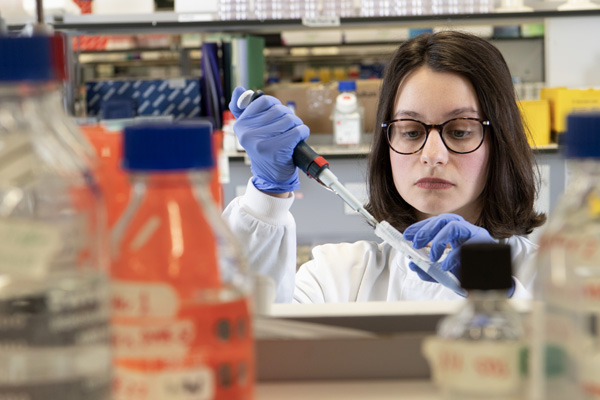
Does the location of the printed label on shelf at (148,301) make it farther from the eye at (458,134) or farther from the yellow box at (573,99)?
the yellow box at (573,99)

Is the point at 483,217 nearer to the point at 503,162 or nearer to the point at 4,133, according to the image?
the point at 503,162

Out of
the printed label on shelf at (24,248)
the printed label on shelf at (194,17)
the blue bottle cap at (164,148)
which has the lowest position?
the printed label on shelf at (24,248)

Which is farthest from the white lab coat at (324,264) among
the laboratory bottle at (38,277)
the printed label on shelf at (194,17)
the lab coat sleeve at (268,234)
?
the printed label on shelf at (194,17)

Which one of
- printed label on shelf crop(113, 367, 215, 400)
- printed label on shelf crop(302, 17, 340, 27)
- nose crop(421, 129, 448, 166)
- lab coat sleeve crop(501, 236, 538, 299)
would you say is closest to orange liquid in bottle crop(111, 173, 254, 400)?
printed label on shelf crop(113, 367, 215, 400)

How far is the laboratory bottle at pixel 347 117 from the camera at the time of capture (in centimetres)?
341

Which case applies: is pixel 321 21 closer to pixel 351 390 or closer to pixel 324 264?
pixel 324 264

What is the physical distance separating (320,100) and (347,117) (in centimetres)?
27

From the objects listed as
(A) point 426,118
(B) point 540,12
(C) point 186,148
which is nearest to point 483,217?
(A) point 426,118

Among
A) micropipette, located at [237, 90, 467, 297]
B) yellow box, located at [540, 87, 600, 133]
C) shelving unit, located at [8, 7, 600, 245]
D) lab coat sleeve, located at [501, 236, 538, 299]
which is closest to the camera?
micropipette, located at [237, 90, 467, 297]

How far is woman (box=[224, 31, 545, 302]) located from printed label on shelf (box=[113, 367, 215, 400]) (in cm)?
99

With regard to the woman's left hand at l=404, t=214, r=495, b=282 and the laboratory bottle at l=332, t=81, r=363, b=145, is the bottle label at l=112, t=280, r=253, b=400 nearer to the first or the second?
the woman's left hand at l=404, t=214, r=495, b=282

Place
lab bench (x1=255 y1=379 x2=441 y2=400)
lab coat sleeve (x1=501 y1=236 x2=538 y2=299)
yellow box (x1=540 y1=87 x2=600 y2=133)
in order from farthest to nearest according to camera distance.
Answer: yellow box (x1=540 y1=87 x2=600 y2=133)
lab coat sleeve (x1=501 y1=236 x2=538 y2=299)
lab bench (x1=255 y1=379 x2=441 y2=400)

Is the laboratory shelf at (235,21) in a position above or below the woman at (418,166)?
above

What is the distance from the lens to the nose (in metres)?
1.55
